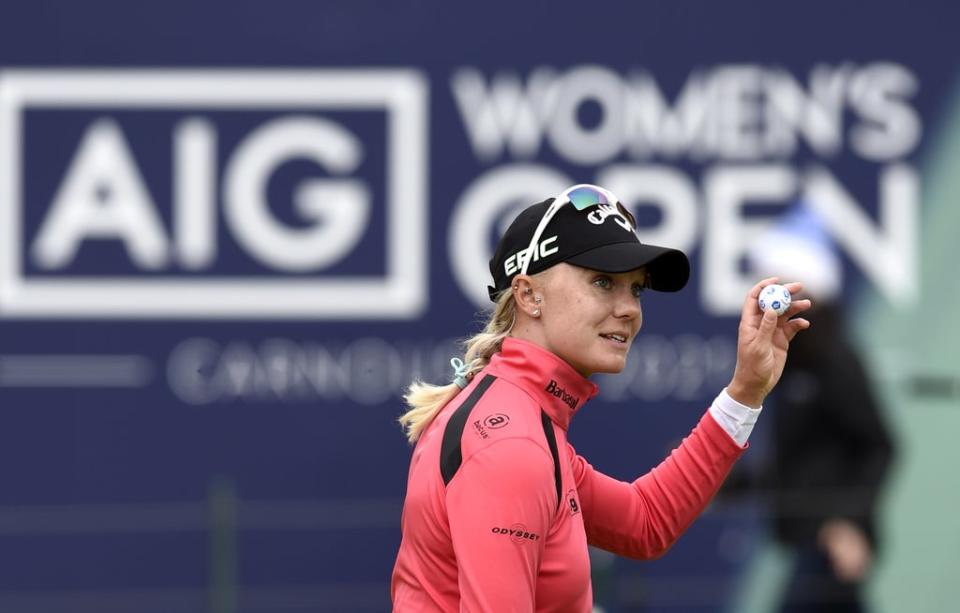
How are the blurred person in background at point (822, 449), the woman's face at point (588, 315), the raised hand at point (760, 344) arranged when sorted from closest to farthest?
the woman's face at point (588, 315), the raised hand at point (760, 344), the blurred person in background at point (822, 449)

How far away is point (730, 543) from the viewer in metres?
6.08

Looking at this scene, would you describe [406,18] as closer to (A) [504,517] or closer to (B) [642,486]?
(B) [642,486]

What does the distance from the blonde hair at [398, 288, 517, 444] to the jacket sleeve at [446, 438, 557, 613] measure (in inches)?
11.0

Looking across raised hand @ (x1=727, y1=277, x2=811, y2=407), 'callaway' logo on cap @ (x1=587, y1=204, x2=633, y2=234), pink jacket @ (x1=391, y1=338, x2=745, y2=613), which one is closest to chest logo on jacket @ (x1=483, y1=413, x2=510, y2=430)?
pink jacket @ (x1=391, y1=338, x2=745, y2=613)

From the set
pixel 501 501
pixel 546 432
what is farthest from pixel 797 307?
pixel 501 501

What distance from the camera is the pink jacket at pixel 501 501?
235cm

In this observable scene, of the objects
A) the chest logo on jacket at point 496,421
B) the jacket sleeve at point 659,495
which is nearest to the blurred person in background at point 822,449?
the jacket sleeve at point 659,495

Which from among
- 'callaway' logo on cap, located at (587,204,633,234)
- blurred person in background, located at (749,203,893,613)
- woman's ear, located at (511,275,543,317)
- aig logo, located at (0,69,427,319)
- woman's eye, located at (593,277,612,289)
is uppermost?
aig logo, located at (0,69,427,319)

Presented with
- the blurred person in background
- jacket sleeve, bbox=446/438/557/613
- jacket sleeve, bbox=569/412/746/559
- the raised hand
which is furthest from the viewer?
the blurred person in background

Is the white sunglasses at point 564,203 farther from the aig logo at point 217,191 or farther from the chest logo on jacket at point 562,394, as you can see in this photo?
the aig logo at point 217,191

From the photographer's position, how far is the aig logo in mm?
6145

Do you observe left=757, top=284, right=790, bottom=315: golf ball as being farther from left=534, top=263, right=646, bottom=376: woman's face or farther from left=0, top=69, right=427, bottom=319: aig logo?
left=0, top=69, right=427, bottom=319: aig logo

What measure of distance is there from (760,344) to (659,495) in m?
0.34

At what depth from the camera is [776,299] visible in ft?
8.69
